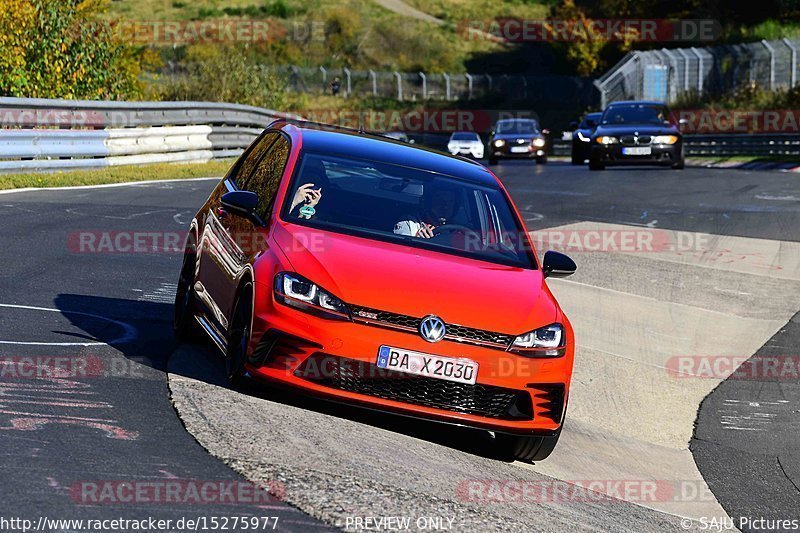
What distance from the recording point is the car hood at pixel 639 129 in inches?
1129

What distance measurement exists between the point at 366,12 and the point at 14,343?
304 feet

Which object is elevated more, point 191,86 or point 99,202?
point 99,202

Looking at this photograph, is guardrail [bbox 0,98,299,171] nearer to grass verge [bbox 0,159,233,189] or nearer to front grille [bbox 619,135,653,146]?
grass verge [bbox 0,159,233,189]

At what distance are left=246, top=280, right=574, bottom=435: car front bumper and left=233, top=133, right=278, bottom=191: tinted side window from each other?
2010 millimetres

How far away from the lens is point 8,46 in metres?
24.3

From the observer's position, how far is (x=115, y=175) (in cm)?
2123

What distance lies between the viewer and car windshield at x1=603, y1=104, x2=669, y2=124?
29.4m

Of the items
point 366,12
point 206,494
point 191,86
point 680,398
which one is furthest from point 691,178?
point 366,12

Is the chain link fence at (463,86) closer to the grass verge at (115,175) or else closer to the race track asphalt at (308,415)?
the grass verge at (115,175)

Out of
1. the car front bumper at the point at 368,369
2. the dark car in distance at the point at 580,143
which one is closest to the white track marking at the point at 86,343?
the car front bumper at the point at 368,369

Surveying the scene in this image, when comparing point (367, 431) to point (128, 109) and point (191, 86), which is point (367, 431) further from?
point (191, 86)

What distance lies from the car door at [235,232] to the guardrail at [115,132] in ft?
35.0
